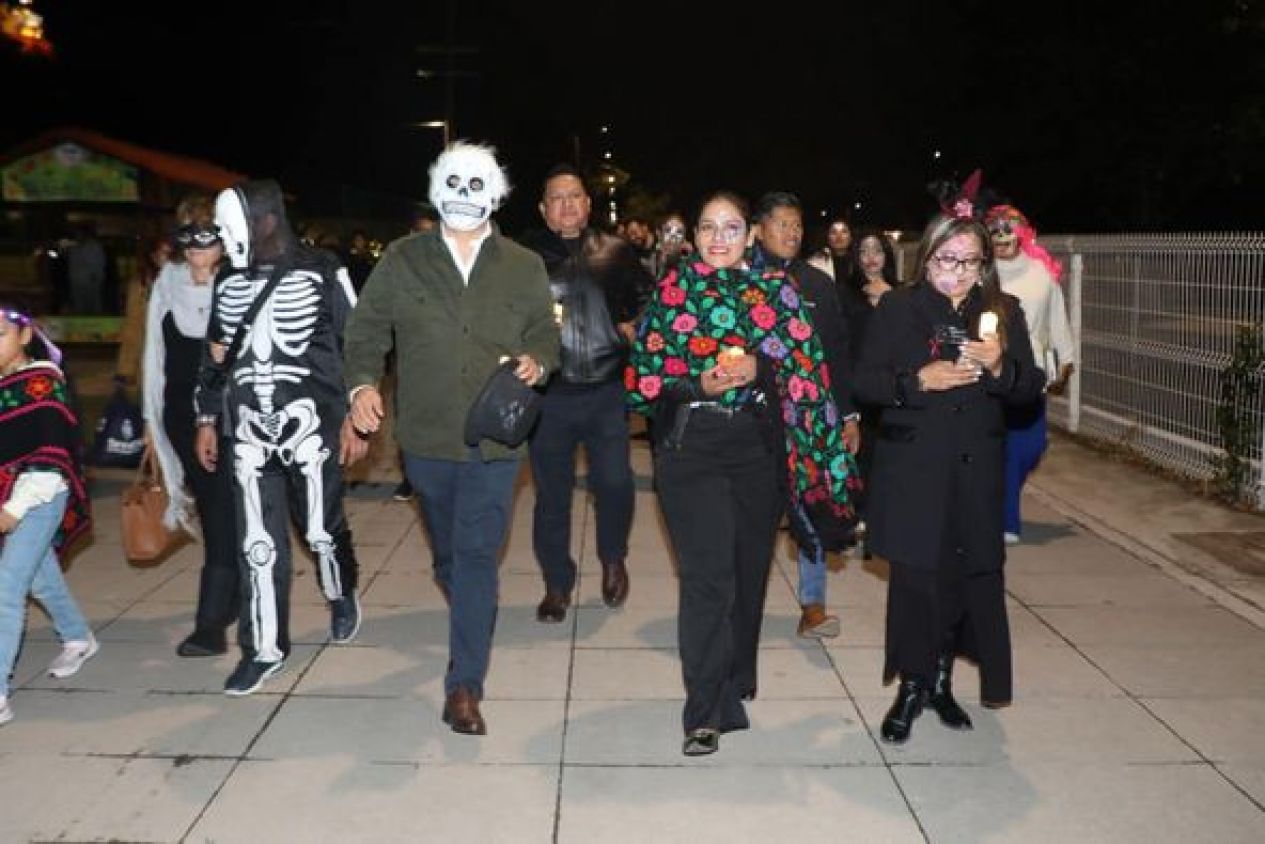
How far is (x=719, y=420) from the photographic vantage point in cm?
468

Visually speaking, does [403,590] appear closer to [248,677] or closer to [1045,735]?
[248,677]

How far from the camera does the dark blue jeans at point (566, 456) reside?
6379mm

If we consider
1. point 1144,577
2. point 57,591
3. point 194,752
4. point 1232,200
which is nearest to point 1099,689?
point 1144,577

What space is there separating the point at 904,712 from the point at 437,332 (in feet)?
7.41

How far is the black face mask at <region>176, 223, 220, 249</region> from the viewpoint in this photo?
564cm

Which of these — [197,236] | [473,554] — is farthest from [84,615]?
[473,554]

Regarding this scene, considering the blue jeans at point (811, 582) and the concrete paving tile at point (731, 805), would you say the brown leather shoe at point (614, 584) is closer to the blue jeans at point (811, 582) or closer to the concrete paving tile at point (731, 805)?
the blue jeans at point (811, 582)

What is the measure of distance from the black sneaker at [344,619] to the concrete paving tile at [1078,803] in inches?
106

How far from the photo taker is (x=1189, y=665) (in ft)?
18.4

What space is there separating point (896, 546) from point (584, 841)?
1.60 meters

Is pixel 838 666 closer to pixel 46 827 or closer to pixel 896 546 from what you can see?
pixel 896 546

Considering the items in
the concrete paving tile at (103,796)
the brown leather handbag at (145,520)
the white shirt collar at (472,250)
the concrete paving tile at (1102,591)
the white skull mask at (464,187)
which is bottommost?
the concrete paving tile at (103,796)

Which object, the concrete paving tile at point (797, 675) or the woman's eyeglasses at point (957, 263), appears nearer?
the woman's eyeglasses at point (957, 263)

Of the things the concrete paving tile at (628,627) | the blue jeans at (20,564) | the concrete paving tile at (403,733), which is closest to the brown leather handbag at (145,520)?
the blue jeans at (20,564)
